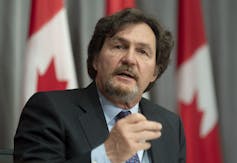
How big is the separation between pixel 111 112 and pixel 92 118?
0.10 meters

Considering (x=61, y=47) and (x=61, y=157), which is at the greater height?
(x=61, y=47)

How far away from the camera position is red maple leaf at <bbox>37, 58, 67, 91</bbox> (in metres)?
2.25

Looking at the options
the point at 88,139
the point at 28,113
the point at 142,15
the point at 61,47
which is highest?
the point at 142,15

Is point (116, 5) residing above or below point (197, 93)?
above

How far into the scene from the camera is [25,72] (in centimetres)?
226

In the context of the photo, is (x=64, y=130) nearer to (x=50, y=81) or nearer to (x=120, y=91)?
(x=120, y=91)

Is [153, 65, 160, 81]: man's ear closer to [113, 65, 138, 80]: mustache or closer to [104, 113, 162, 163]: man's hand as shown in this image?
[113, 65, 138, 80]: mustache

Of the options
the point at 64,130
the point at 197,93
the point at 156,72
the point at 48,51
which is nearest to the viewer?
the point at 64,130

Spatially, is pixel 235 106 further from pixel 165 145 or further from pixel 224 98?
pixel 165 145

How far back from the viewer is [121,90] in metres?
1.61

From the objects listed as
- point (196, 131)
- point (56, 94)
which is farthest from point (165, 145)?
point (196, 131)

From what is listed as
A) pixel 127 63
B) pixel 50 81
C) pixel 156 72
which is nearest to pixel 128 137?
pixel 127 63

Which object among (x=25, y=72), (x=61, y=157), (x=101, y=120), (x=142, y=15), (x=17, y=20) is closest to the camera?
(x=61, y=157)

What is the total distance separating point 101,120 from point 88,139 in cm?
10
